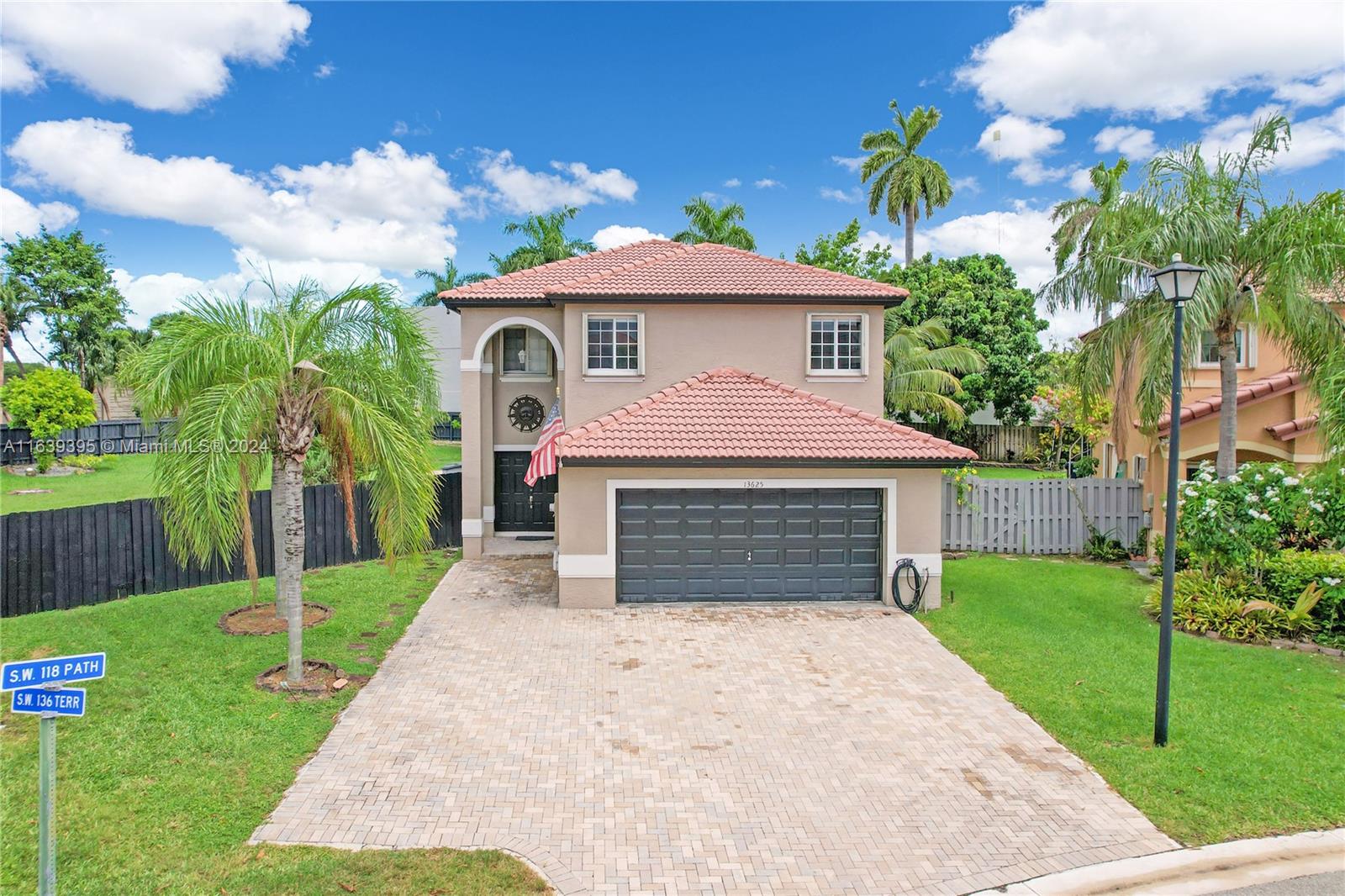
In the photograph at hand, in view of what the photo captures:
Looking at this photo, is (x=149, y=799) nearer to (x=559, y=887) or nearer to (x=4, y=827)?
(x=4, y=827)

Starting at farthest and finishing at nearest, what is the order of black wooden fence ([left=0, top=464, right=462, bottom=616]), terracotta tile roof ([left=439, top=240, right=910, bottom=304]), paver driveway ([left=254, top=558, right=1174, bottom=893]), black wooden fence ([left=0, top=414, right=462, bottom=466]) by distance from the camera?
black wooden fence ([left=0, top=414, right=462, bottom=466])
terracotta tile roof ([left=439, top=240, right=910, bottom=304])
black wooden fence ([left=0, top=464, right=462, bottom=616])
paver driveway ([left=254, top=558, right=1174, bottom=893])

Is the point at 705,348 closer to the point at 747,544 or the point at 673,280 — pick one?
the point at 673,280

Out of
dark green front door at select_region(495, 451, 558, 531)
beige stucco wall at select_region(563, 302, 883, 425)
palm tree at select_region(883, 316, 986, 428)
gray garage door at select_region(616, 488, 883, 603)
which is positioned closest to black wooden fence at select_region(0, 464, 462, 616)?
gray garage door at select_region(616, 488, 883, 603)

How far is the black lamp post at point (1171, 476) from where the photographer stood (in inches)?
337

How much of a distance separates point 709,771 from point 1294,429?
16855mm

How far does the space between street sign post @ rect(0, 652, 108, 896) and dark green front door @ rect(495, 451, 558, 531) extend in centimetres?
1569

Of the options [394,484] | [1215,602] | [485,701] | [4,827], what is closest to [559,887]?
[485,701]

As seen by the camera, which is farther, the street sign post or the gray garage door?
the gray garage door

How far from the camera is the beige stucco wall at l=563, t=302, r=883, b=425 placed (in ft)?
57.6

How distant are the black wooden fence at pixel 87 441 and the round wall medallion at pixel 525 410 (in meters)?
7.79

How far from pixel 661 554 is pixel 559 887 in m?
9.01

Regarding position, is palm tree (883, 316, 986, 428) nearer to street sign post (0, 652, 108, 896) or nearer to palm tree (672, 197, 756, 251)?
palm tree (672, 197, 756, 251)

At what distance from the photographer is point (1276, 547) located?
1366cm

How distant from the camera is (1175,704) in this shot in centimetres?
1033
